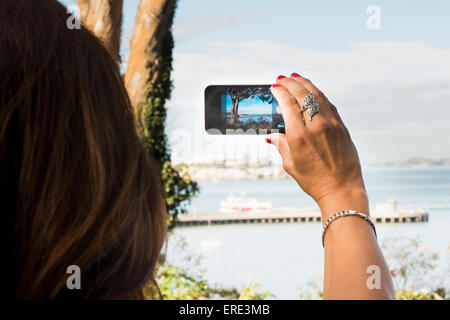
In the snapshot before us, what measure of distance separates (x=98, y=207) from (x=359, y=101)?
6.77 m

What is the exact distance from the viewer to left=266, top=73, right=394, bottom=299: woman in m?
0.59

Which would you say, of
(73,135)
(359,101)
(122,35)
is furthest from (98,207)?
(359,101)

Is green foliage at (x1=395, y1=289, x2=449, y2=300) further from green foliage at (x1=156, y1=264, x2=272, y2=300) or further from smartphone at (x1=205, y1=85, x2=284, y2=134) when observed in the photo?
smartphone at (x1=205, y1=85, x2=284, y2=134)

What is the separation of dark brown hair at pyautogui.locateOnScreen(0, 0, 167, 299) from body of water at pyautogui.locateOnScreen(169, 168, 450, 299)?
403 cm

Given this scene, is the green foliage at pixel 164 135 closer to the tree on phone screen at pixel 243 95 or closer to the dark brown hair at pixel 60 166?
the tree on phone screen at pixel 243 95

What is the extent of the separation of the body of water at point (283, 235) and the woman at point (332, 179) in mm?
3705

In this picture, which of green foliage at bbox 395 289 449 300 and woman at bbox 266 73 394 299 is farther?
green foliage at bbox 395 289 449 300

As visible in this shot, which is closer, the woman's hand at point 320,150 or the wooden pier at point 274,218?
the woman's hand at point 320,150

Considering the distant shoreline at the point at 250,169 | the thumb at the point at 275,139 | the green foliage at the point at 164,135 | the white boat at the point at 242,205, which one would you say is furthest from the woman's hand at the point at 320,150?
the white boat at the point at 242,205

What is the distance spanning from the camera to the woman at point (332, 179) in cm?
59

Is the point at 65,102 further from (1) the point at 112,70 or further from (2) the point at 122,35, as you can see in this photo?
(2) the point at 122,35

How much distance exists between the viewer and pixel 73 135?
42 cm

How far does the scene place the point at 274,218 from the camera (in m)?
9.04

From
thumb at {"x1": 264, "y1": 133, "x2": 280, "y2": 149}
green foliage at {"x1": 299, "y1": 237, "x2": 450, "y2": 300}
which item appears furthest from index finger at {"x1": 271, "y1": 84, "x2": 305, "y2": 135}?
green foliage at {"x1": 299, "y1": 237, "x2": 450, "y2": 300}
